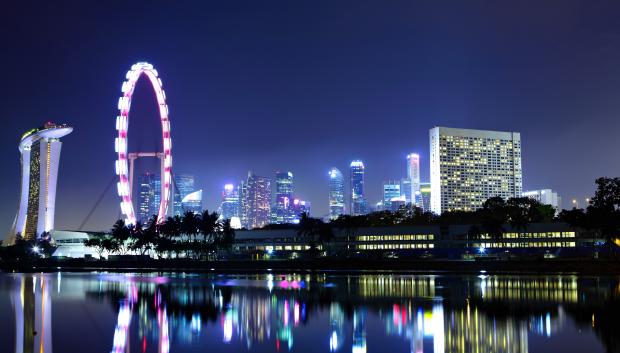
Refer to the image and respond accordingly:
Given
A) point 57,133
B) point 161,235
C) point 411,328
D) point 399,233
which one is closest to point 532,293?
point 411,328

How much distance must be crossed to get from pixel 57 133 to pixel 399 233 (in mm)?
92560

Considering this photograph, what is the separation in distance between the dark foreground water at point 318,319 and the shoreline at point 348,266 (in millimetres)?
25858

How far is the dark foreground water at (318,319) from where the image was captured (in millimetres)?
32719

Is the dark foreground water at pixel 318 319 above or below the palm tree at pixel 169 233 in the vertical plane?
below

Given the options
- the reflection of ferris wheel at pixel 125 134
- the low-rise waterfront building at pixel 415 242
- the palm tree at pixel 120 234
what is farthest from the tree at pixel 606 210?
the palm tree at pixel 120 234

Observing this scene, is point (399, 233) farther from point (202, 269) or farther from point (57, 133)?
point (57, 133)

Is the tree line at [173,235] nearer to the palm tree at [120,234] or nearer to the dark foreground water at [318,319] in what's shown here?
the palm tree at [120,234]

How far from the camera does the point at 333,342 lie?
33.5m

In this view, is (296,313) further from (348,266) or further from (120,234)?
(120,234)

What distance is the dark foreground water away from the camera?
3272 centimetres

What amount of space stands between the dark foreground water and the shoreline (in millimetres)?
25858

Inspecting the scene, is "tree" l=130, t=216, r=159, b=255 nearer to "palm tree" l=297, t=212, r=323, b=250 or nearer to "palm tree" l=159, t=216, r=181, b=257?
"palm tree" l=159, t=216, r=181, b=257

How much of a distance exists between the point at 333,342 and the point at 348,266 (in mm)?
77544

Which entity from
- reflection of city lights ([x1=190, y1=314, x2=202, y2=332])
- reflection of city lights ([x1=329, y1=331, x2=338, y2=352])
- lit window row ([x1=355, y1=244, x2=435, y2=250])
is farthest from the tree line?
reflection of city lights ([x1=329, y1=331, x2=338, y2=352])
